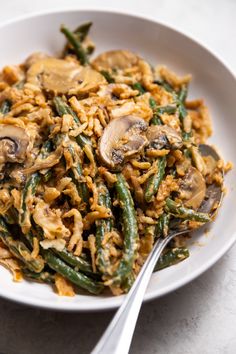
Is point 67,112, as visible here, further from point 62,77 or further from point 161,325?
point 161,325

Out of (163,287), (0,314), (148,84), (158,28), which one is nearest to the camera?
(163,287)

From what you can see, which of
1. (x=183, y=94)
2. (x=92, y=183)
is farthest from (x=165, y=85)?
(x=92, y=183)

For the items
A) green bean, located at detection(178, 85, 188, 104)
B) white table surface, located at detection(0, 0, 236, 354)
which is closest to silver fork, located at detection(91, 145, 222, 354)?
white table surface, located at detection(0, 0, 236, 354)

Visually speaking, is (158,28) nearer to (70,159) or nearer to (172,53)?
(172,53)

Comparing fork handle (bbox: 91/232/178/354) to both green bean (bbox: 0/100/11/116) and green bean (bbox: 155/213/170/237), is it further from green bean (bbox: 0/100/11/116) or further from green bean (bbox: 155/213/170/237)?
green bean (bbox: 0/100/11/116)

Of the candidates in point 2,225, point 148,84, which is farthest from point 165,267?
point 148,84
